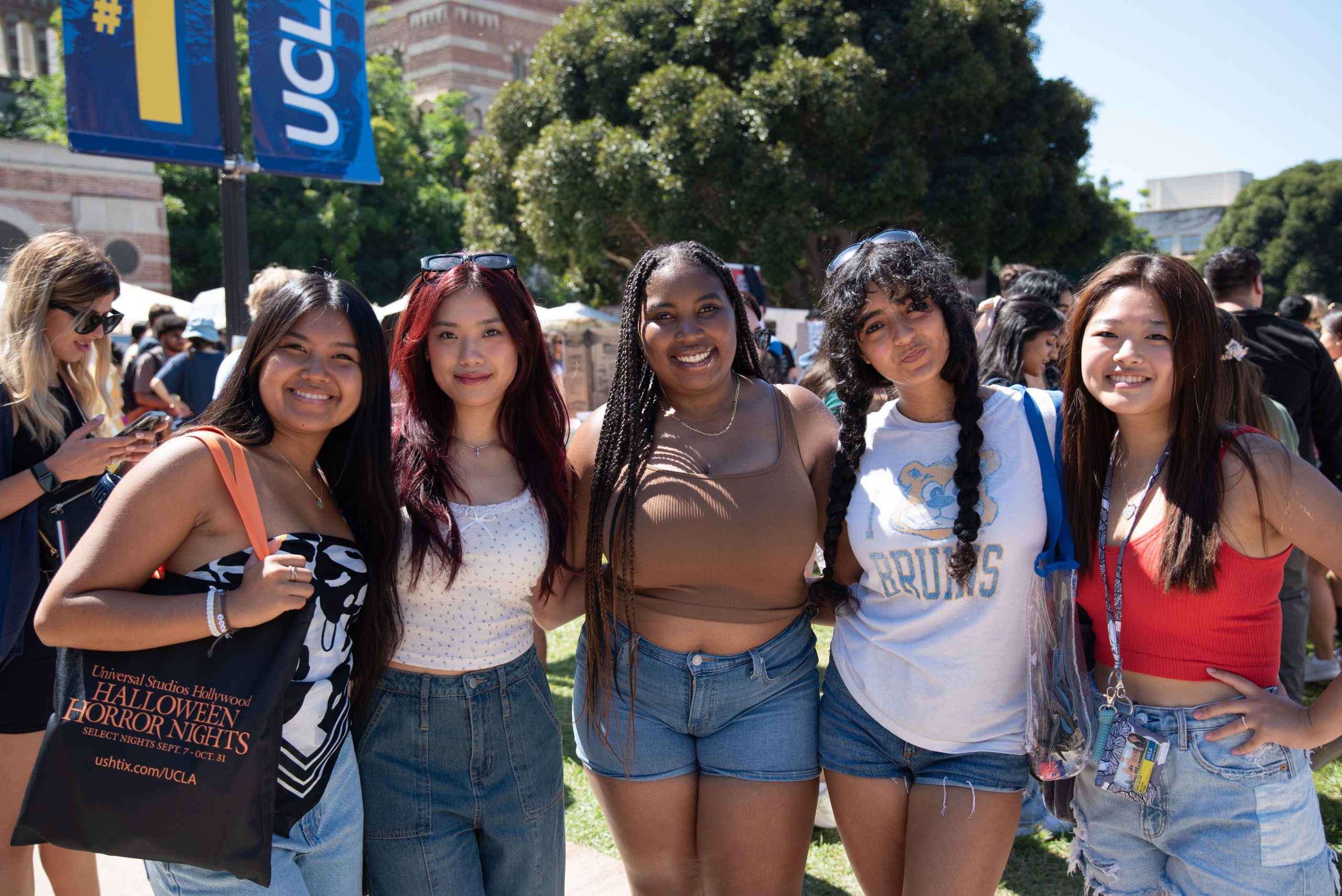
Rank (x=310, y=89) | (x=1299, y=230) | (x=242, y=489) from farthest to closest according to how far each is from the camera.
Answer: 1. (x=1299, y=230)
2. (x=310, y=89)
3. (x=242, y=489)

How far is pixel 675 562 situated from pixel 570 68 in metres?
15.8

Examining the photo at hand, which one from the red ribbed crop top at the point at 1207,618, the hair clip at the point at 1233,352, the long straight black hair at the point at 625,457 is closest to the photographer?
the red ribbed crop top at the point at 1207,618

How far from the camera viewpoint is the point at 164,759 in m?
1.76

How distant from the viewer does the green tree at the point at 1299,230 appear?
2800 cm

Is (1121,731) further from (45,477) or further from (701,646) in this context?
(45,477)

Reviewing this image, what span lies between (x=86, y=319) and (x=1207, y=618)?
321 cm

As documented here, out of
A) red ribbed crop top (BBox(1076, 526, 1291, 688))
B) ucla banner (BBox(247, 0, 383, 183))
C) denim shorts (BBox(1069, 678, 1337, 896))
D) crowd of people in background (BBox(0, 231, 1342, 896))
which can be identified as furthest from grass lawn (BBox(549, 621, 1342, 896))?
ucla banner (BBox(247, 0, 383, 183))

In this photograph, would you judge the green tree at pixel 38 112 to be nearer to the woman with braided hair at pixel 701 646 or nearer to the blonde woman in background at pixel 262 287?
the blonde woman in background at pixel 262 287

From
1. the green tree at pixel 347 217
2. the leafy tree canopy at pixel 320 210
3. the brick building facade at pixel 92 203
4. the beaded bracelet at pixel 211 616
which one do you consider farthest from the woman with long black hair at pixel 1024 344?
the green tree at pixel 347 217

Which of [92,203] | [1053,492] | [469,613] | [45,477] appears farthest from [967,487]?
[92,203]

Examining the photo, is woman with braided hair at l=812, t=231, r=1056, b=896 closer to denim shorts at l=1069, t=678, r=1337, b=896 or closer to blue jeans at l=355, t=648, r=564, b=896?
denim shorts at l=1069, t=678, r=1337, b=896

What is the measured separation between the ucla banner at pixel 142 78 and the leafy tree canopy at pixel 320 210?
17476 millimetres

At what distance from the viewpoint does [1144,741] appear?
6.63ft

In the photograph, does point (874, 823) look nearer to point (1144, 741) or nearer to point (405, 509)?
point (1144, 741)
